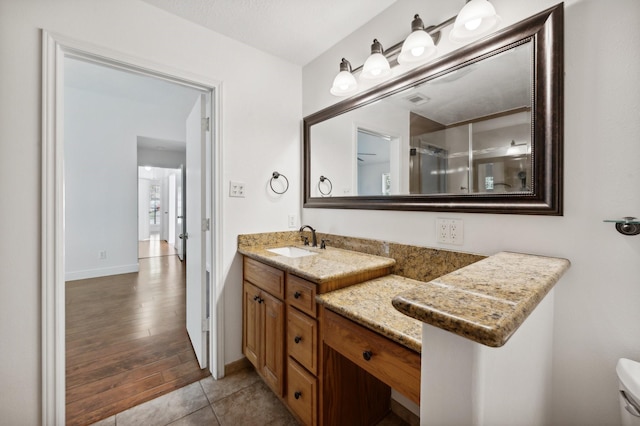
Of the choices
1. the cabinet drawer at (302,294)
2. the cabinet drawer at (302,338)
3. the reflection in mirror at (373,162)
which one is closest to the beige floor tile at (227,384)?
the cabinet drawer at (302,338)

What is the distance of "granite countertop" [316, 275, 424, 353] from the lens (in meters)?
0.84

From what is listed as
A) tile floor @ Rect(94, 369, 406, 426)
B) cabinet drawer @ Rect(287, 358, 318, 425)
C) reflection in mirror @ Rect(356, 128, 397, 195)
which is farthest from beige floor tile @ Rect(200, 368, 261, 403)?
reflection in mirror @ Rect(356, 128, 397, 195)

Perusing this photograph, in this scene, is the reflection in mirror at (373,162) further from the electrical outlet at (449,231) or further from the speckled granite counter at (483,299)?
the speckled granite counter at (483,299)

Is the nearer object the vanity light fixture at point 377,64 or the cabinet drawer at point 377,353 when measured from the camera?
the cabinet drawer at point 377,353

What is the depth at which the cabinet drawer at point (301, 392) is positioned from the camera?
123 cm

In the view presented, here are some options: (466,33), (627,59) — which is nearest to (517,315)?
(627,59)

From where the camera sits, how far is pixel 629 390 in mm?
736

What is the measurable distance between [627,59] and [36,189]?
2440mm

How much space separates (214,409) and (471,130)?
2055mm

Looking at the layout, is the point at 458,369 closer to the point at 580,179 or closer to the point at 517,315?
the point at 517,315

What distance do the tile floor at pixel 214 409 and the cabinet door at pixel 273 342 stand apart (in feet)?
0.47

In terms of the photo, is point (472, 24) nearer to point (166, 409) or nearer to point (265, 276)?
point (265, 276)

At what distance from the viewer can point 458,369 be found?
0.54 metres

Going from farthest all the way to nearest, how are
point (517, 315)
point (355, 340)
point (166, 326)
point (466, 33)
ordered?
point (166, 326), point (466, 33), point (355, 340), point (517, 315)
